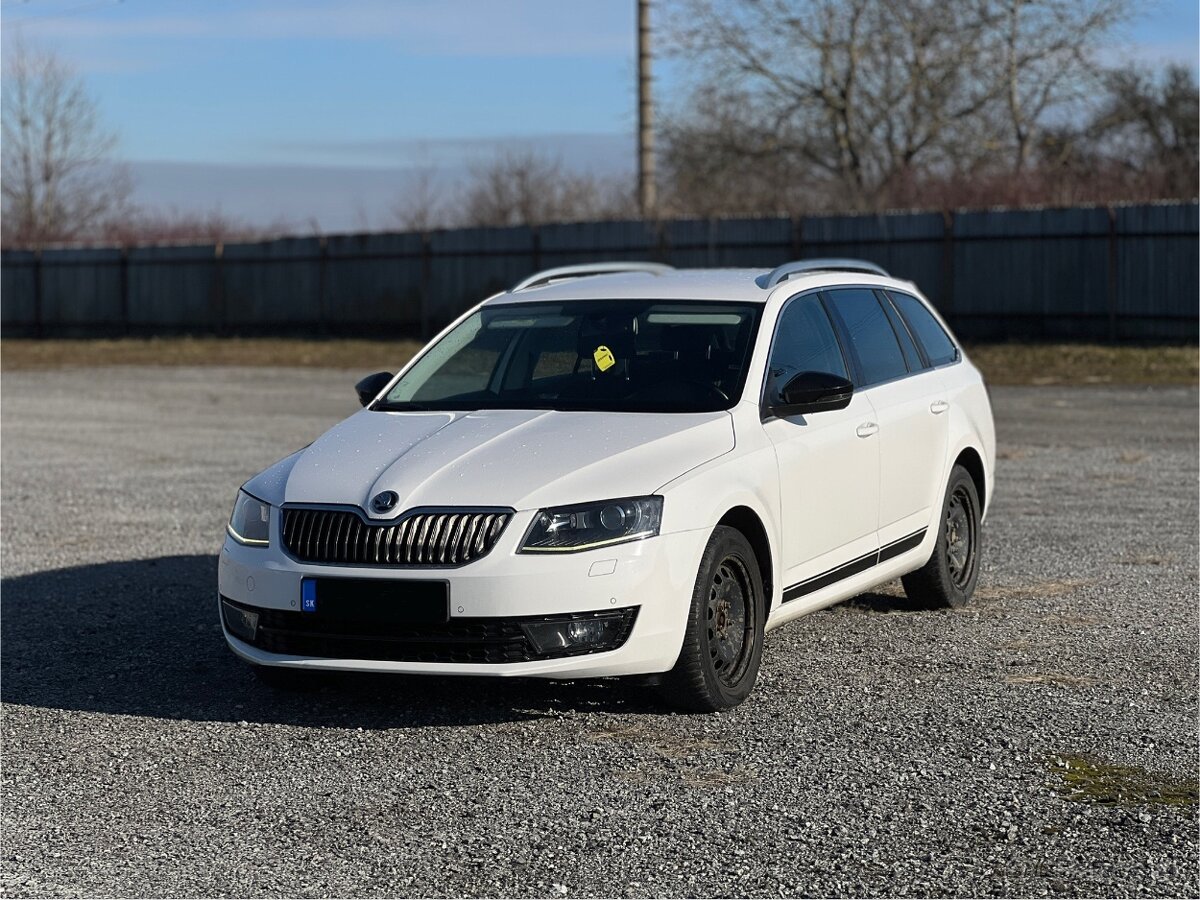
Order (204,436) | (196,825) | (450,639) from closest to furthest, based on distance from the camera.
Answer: (196,825), (450,639), (204,436)

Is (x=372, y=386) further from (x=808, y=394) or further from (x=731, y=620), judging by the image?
(x=731, y=620)

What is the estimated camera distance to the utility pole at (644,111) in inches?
1449

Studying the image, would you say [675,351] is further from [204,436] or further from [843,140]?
[843,140]

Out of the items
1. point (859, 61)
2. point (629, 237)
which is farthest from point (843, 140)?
point (629, 237)

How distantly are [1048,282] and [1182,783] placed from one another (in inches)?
956

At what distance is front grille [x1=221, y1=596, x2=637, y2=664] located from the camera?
19.1 feet

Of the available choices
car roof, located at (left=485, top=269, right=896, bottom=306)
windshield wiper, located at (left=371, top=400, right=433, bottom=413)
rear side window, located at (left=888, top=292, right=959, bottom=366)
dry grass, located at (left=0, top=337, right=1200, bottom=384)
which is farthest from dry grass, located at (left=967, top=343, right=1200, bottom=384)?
windshield wiper, located at (left=371, top=400, right=433, bottom=413)

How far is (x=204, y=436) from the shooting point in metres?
18.0

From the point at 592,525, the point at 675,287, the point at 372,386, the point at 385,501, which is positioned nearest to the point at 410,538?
the point at 385,501

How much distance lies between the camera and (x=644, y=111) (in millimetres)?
37156

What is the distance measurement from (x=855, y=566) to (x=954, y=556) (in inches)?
52.5

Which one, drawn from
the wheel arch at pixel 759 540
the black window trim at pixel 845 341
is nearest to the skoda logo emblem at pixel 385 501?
the wheel arch at pixel 759 540

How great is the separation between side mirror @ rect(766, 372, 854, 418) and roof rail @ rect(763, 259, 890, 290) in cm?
72

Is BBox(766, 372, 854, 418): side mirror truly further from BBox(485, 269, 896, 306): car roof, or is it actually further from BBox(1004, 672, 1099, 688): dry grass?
BBox(1004, 672, 1099, 688): dry grass
